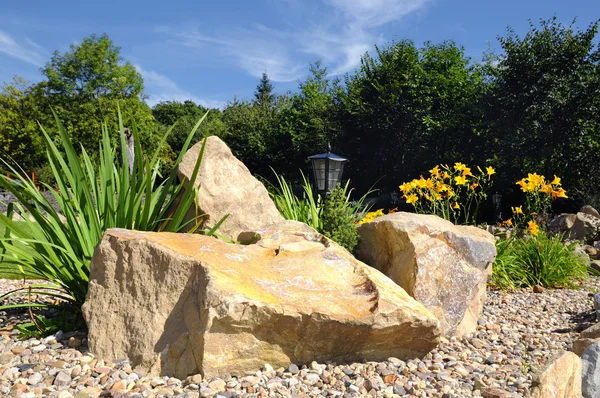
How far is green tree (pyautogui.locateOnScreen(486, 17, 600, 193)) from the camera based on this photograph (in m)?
14.1

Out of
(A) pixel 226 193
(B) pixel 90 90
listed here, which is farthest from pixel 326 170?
(B) pixel 90 90

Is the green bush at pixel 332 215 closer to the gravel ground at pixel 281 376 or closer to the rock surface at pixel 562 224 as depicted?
the gravel ground at pixel 281 376

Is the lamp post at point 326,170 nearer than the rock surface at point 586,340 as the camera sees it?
No

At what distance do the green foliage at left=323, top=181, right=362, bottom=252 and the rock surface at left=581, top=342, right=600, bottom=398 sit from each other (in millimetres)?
2248

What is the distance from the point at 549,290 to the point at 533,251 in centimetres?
61

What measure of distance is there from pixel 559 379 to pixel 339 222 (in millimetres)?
2690

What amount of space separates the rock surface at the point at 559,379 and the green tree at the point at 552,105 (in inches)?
512

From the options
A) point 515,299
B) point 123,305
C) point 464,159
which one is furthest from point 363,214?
point 464,159

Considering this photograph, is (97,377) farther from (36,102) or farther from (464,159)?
(36,102)

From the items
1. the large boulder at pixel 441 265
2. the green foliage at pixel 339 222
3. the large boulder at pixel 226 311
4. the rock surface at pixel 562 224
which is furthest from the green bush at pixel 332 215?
the rock surface at pixel 562 224

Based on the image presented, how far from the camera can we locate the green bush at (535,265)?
6.09 m

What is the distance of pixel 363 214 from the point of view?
20.0 feet

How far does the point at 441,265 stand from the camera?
402 cm

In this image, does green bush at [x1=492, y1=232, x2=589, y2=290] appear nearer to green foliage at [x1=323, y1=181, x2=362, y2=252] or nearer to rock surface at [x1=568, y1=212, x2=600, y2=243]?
green foliage at [x1=323, y1=181, x2=362, y2=252]
